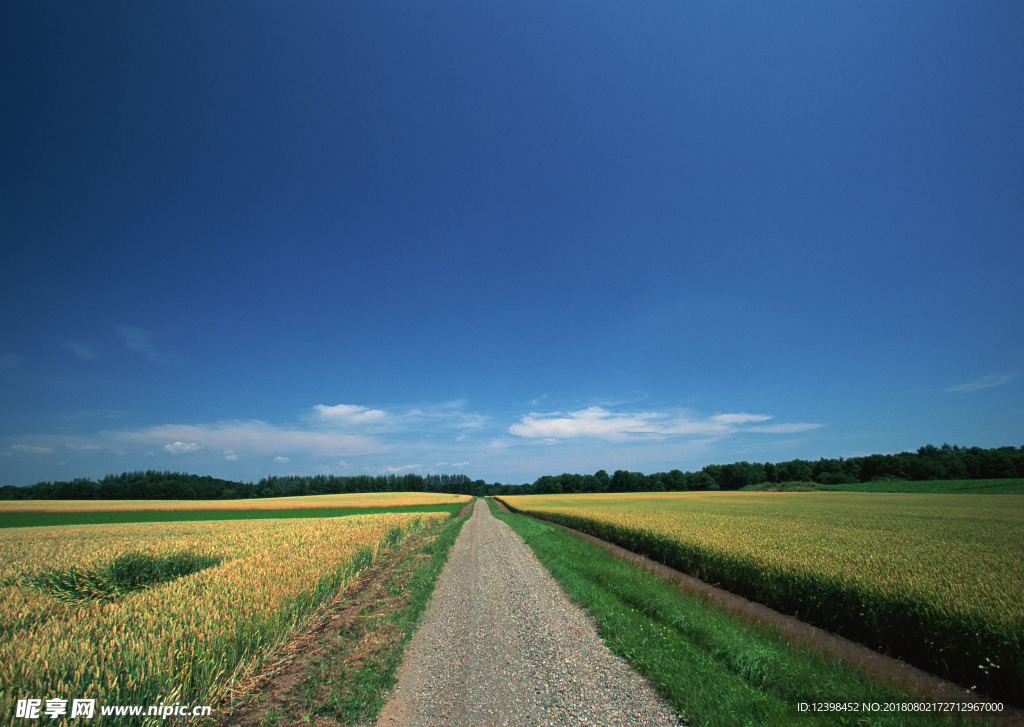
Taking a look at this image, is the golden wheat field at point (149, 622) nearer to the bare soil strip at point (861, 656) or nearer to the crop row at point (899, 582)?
the bare soil strip at point (861, 656)

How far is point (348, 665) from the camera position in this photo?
20.2ft

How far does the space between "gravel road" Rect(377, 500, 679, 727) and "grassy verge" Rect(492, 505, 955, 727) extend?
380 mm

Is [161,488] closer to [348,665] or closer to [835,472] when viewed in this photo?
[348,665]

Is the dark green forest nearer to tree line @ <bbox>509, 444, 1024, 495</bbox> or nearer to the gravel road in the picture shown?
tree line @ <bbox>509, 444, 1024, 495</bbox>

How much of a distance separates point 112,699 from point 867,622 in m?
12.8

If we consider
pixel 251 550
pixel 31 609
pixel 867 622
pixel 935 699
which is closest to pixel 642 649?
pixel 935 699

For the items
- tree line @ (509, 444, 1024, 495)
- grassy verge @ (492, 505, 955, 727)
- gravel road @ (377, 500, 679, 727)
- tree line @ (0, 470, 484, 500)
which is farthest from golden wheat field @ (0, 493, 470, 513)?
tree line @ (509, 444, 1024, 495)

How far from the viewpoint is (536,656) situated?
645cm

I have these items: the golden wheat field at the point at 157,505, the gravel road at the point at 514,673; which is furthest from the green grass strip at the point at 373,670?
the golden wheat field at the point at 157,505

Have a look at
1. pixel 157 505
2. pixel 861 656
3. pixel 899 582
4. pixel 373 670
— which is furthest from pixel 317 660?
pixel 157 505

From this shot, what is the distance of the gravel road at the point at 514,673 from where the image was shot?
15.4 feet

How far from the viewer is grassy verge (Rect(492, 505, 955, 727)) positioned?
4625mm

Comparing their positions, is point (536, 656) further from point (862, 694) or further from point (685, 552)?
point (685, 552)

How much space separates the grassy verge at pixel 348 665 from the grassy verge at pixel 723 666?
4.13 meters
